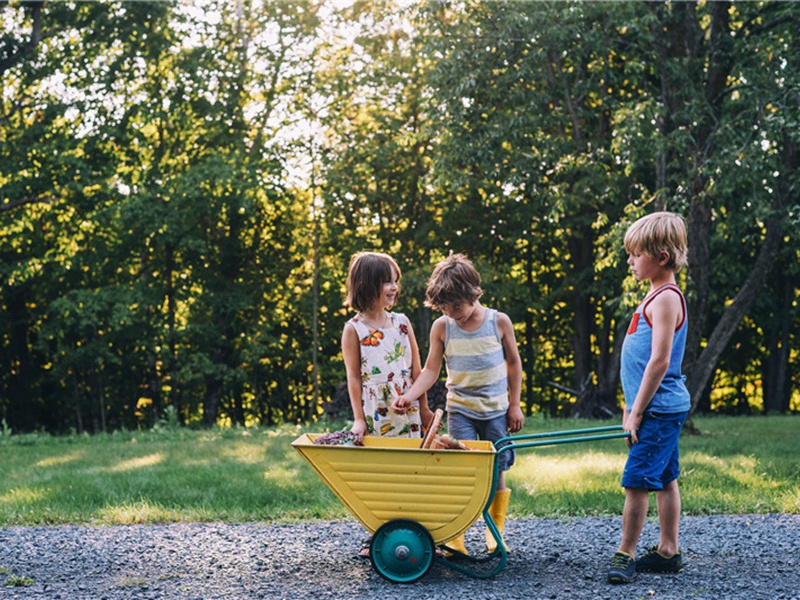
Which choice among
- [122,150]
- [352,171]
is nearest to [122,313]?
[122,150]

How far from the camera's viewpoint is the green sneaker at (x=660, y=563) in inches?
153

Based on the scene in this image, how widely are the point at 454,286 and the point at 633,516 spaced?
4.40 feet

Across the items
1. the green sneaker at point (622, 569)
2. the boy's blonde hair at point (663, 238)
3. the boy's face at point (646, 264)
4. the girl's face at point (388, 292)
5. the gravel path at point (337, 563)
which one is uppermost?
the boy's blonde hair at point (663, 238)

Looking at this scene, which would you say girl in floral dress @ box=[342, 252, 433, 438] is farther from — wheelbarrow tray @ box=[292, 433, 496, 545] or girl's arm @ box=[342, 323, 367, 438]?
wheelbarrow tray @ box=[292, 433, 496, 545]

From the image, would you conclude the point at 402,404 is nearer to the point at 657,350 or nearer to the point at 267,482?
the point at 657,350

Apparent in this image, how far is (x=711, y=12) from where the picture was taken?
427 inches

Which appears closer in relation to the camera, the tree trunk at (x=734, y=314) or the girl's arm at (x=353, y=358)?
the girl's arm at (x=353, y=358)

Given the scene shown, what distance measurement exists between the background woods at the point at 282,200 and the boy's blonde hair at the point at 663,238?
7.41 meters

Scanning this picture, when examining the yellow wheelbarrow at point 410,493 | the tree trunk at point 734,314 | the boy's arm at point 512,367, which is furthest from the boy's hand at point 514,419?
the tree trunk at point 734,314

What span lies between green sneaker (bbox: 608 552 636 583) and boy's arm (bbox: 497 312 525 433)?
79 cm

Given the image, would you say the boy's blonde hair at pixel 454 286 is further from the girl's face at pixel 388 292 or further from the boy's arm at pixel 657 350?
the boy's arm at pixel 657 350

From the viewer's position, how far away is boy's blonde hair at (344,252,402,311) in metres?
4.18

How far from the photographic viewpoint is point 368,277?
419cm

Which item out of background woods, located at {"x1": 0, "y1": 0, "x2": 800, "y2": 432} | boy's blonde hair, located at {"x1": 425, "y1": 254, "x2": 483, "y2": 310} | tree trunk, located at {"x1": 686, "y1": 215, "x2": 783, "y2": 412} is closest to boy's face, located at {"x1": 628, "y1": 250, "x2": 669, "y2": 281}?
boy's blonde hair, located at {"x1": 425, "y1": 254, "x2": 483, "y2": 310}
